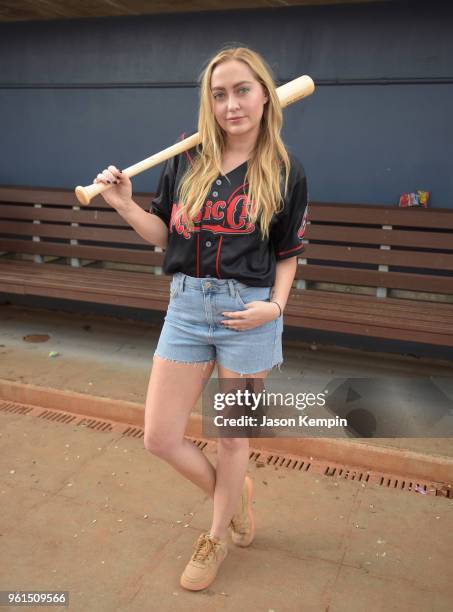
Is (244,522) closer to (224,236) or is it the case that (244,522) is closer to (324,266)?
(224,236)

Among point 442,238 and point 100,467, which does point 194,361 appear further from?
point 442,238

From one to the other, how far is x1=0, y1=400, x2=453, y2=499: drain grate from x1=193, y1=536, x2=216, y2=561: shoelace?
0.79m

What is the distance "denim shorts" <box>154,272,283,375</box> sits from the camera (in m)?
2.00

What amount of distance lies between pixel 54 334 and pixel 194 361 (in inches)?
110

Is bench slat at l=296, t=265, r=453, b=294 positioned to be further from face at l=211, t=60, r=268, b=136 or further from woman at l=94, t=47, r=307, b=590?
face at l=211, t=60, r=268, b=136

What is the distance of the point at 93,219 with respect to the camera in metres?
4.64

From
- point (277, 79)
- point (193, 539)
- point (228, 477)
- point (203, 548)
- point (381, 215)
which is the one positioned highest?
point (277, 79)

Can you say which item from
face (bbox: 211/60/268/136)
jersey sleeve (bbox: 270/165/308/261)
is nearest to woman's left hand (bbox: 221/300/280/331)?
jersey sleeve (bbox: 270/165/308/261)

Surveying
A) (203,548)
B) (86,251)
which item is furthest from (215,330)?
(86,251)

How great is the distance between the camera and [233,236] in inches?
78.0

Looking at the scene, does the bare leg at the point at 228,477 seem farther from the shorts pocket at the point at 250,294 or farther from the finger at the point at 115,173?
the finger at the point at 115,173

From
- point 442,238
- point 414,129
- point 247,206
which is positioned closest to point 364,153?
point 414,129

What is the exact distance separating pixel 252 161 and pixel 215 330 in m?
0.54

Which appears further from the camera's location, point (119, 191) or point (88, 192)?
point (119, 191)
